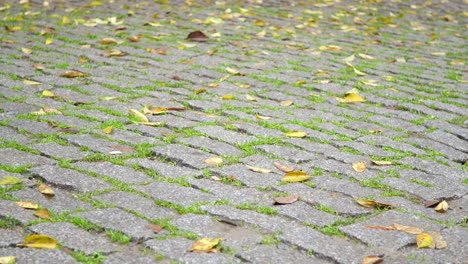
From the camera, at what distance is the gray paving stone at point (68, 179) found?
3139mm

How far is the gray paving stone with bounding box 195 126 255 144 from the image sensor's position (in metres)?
3.90

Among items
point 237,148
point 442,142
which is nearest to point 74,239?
point 237,148

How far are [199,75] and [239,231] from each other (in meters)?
2.72

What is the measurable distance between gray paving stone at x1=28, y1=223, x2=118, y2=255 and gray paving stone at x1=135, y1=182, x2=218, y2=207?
1.49 ft

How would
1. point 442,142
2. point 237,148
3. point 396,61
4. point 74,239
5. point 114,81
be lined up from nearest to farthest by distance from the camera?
point 74,239 < point 237,148 < point 442,142 < point 114,81 < point 396,61

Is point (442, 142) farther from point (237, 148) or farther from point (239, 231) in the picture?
point (239, 231)

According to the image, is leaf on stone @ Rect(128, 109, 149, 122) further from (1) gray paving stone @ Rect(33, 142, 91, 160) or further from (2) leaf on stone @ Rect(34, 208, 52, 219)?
(2) leaf on stone @ Rect(34, 208, 52, 219)

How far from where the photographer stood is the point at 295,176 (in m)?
3.40

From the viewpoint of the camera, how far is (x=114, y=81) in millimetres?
5066

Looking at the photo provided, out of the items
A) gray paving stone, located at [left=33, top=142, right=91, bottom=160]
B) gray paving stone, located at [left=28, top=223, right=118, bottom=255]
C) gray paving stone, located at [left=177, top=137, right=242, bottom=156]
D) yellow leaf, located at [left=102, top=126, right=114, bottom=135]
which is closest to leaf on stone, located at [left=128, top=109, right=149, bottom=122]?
yellow leaf, located at [left=102, top=126, right=114, bottom=135]

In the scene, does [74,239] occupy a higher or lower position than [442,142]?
higher

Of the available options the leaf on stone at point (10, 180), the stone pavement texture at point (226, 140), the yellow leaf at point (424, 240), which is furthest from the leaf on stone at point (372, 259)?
the leaf on stone at point (10, 180)

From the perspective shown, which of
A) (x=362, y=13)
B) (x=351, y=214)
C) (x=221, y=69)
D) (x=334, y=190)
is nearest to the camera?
(x=351, y=214)

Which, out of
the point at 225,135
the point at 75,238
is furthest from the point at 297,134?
the point at 75,238
